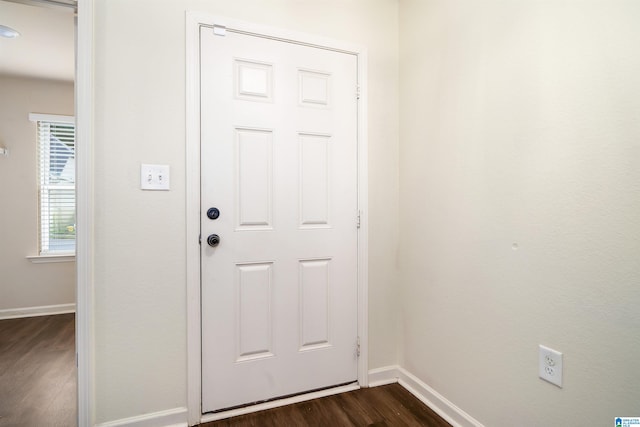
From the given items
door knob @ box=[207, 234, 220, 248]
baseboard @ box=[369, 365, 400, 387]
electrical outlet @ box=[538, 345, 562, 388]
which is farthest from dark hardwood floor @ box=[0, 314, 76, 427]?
electrical outlet @ box=[538, 345, 562, 388]

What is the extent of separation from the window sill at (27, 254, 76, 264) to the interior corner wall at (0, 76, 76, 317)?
4cm

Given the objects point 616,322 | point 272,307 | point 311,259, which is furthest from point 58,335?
point 616,322

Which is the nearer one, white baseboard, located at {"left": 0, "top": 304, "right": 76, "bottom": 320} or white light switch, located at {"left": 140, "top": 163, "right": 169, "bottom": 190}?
white light switch, located at {"left": 140, "top": 163, "right": 169, "bottom": 190}

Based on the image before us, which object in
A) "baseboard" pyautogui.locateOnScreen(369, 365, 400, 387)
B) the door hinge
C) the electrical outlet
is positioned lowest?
"baseboard" pyautogui.locateOnScreen(369, 365, 400, 387)

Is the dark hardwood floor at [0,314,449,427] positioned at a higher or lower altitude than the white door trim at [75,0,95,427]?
lower

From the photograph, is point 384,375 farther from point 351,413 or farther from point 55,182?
point 55,182

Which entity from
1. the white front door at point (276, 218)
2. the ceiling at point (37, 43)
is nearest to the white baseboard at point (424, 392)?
the white front door at point (276, 218)

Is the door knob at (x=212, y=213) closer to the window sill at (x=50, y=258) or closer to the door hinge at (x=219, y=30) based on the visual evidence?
the door hinge at (x=219, y=30)

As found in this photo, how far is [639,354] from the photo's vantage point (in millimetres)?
954

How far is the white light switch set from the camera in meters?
1.52

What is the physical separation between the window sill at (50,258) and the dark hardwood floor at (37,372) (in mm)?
592

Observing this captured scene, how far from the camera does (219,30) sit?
1.62 metres

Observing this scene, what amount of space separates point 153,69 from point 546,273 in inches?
76.6

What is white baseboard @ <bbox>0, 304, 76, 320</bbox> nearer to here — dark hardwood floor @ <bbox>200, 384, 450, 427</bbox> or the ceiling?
the ceiling
